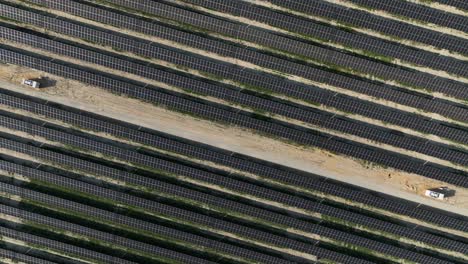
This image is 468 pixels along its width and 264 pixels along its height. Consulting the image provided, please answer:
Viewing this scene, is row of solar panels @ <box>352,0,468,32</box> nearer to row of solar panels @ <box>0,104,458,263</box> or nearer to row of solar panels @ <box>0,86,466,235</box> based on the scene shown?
row of solar panels @ <box>0,86,466,235</box>

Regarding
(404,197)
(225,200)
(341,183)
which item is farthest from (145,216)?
(404,197)

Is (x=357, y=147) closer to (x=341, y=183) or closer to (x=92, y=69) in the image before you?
(x=341, y=183)

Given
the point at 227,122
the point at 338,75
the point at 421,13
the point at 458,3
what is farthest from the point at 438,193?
the point at 227,122

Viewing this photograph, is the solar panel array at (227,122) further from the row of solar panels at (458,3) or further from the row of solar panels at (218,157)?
the row of solar panels at (458,3)

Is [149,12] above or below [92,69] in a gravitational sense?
above

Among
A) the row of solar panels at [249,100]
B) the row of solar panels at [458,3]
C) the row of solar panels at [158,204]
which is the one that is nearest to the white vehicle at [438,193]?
the row of solar panels at [249,100]

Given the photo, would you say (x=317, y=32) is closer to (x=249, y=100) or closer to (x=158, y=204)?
(x=249, y=100)
